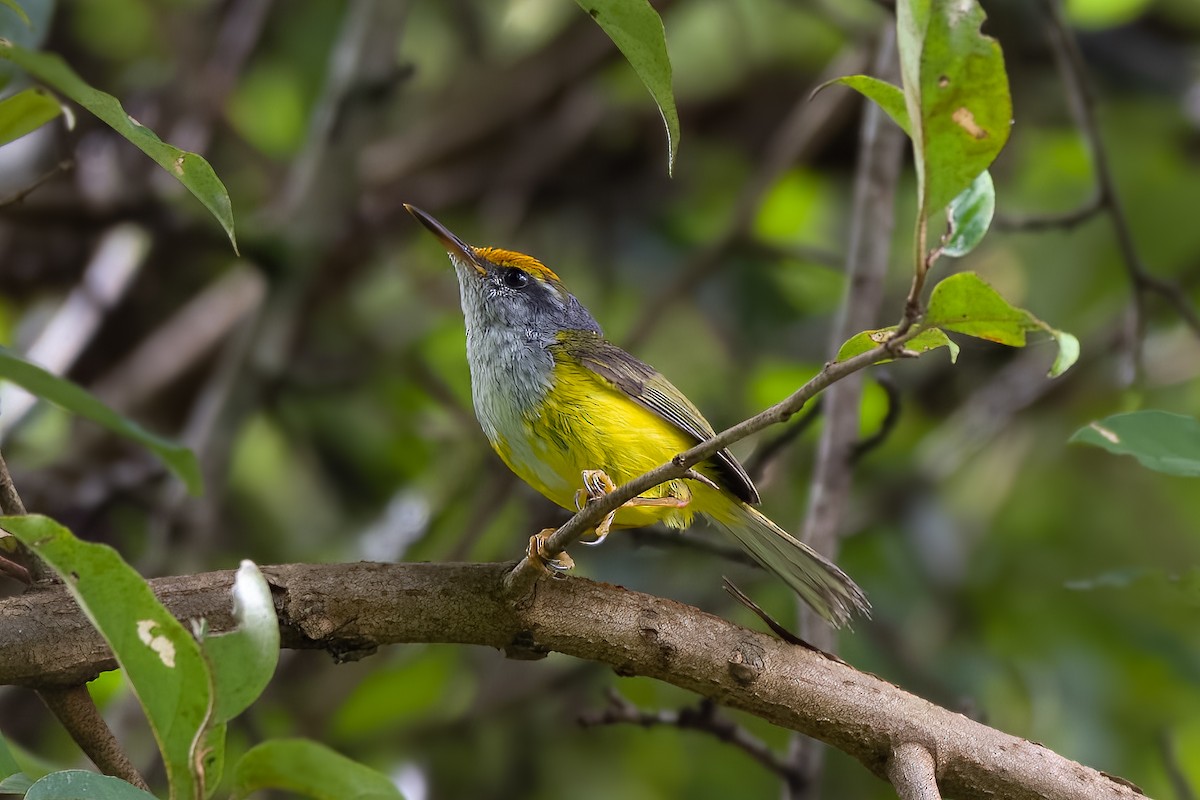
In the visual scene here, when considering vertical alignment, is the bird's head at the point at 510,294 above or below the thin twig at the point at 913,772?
above

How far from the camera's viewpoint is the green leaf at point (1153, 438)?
195 cm

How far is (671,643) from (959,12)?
1128mm

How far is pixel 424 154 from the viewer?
5.88 metres

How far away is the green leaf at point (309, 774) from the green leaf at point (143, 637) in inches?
3.5

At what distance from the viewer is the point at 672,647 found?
2.11 metres

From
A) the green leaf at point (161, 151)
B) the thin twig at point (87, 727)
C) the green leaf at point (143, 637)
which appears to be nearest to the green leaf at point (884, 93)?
the green leaf at point (161, 151)

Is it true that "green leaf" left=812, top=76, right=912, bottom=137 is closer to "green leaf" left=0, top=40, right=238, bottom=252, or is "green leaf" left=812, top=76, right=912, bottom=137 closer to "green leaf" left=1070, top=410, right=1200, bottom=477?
"green leaf" left=1070, top=410, right=1200, bottom=477

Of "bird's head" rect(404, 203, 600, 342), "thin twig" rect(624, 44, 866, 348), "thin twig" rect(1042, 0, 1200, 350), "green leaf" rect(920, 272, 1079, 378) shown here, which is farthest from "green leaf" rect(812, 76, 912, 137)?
"thin twig" rect(624, 44, 866, 348)

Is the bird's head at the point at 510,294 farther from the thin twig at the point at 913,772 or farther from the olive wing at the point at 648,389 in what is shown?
the thin twig at the point at 913,772

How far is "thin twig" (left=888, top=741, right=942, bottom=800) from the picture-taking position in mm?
1978

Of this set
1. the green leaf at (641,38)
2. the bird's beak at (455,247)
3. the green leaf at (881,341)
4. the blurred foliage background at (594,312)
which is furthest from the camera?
the blurred foliage background at (594,312)

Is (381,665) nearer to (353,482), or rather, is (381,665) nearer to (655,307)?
(353,482)

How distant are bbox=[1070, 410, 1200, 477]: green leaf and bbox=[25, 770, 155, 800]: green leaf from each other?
146 centimetres

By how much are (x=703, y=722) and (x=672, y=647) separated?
0.55 metres
